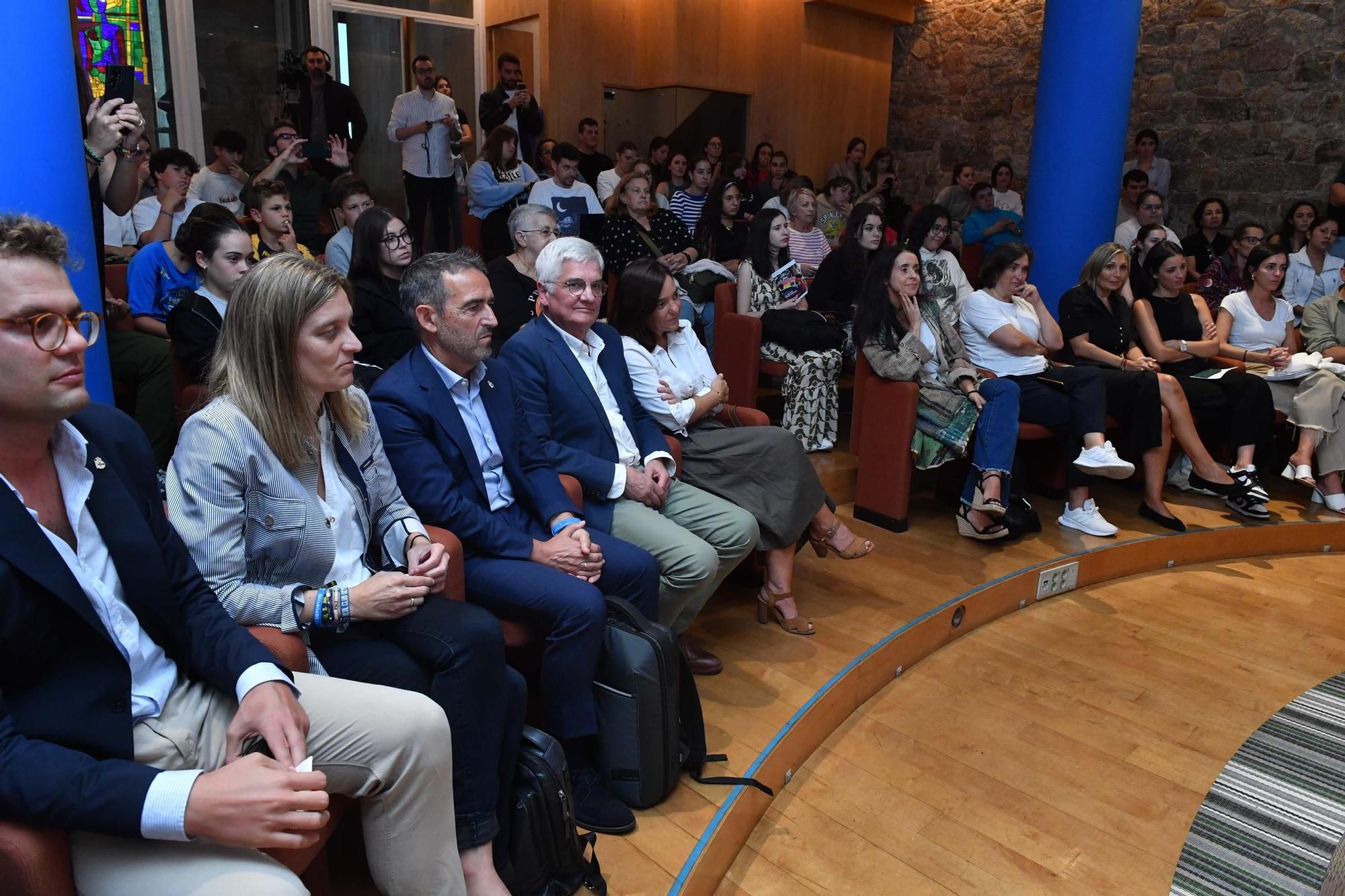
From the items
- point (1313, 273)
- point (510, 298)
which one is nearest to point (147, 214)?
point (510, 298)

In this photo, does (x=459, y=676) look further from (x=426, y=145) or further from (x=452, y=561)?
(x=426, y=145)

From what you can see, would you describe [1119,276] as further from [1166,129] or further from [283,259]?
[1166,129]

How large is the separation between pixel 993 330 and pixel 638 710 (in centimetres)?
260

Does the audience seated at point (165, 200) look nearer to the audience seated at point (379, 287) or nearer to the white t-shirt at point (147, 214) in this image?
the white t-shirt at point (147, 214)

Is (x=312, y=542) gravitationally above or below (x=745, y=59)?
below

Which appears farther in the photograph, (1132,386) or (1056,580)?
(1132,386)

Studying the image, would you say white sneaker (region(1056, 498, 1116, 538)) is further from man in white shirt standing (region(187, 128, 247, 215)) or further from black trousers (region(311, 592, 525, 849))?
man in white shirt standing (region(187, 128, 247, 215))

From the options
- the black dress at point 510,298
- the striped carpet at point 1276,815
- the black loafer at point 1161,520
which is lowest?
the striped carpet at point 1276,815

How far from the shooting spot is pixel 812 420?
14.0 feet

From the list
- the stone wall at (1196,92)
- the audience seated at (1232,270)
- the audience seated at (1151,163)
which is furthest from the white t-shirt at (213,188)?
the stone wall at (1196,92)

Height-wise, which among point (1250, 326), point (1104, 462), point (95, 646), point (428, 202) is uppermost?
point (428, 202)

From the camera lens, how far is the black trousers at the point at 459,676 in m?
1.66

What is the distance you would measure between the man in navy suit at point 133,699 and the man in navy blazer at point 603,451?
1.06 metres

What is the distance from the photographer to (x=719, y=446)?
2.93m
